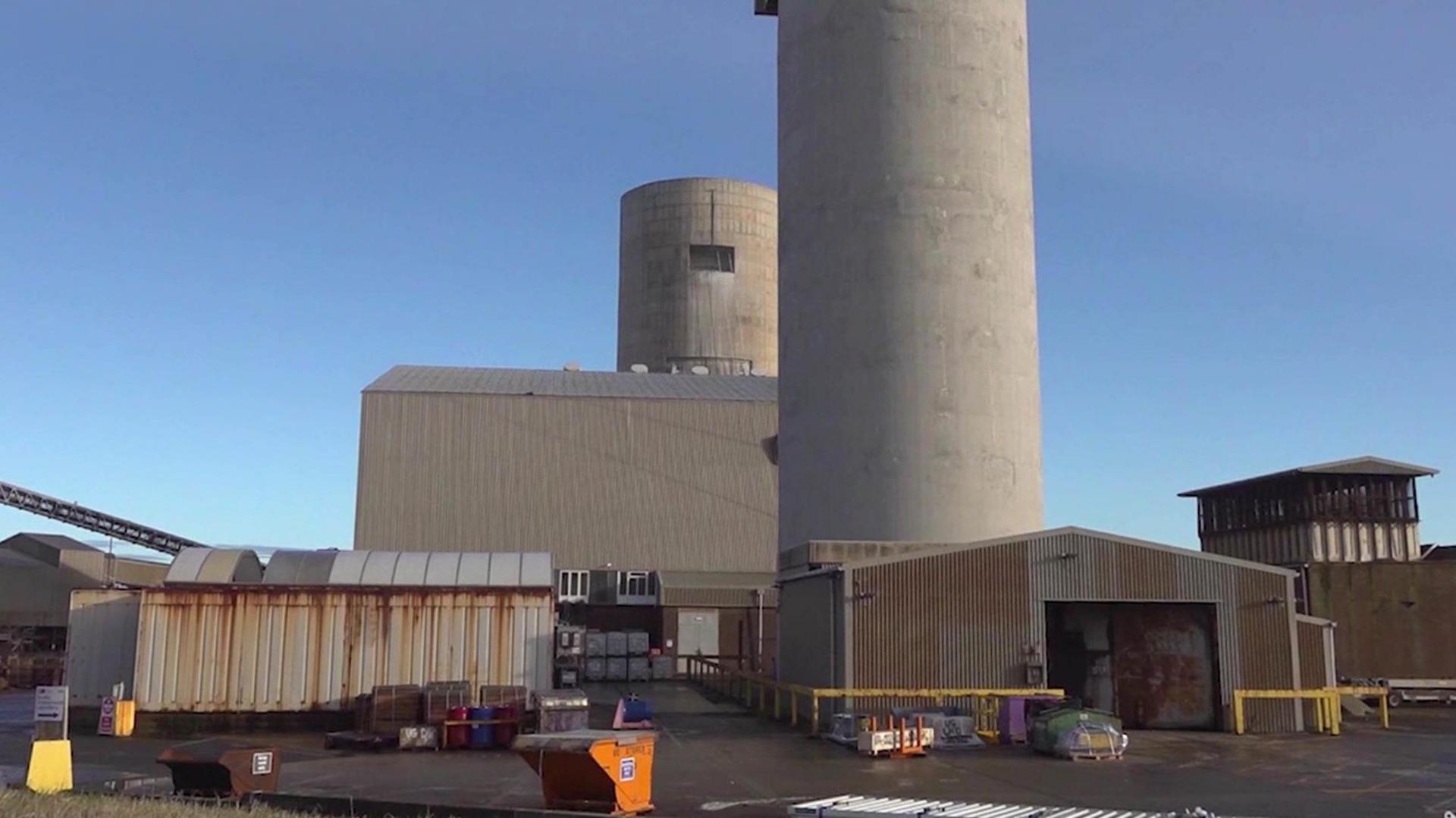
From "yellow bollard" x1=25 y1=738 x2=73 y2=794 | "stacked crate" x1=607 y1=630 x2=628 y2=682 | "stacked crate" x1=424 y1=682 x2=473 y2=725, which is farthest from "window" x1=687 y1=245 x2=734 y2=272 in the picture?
"yellow bollard" x1=25 y1=738 x2=73 y2=794

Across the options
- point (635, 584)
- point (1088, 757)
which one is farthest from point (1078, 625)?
point (635, 584)

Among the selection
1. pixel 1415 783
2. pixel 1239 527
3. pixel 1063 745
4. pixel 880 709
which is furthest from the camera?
pixel 1239 527

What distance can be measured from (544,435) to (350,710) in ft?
112

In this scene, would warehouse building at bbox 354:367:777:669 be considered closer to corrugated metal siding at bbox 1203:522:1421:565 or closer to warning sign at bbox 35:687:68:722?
corrugated metal siding at bbox 1203:522:1421:565

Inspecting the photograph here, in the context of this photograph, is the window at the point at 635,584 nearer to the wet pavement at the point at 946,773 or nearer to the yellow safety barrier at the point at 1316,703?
the wet pavement at the point at 946,773

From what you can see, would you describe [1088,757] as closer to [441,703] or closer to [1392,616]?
[441,703]

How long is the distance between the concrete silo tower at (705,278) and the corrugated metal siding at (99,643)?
190ft

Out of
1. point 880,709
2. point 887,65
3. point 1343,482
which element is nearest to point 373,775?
point 880,709

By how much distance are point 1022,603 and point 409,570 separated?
1624cm

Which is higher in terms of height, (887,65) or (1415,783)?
(887,65)

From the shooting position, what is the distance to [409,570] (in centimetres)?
3441

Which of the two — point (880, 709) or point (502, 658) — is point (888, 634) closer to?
point (880, 709)

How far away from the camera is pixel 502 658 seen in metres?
32.4

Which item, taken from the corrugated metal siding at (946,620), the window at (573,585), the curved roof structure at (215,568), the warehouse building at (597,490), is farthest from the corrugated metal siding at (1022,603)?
the window at (573,585)
